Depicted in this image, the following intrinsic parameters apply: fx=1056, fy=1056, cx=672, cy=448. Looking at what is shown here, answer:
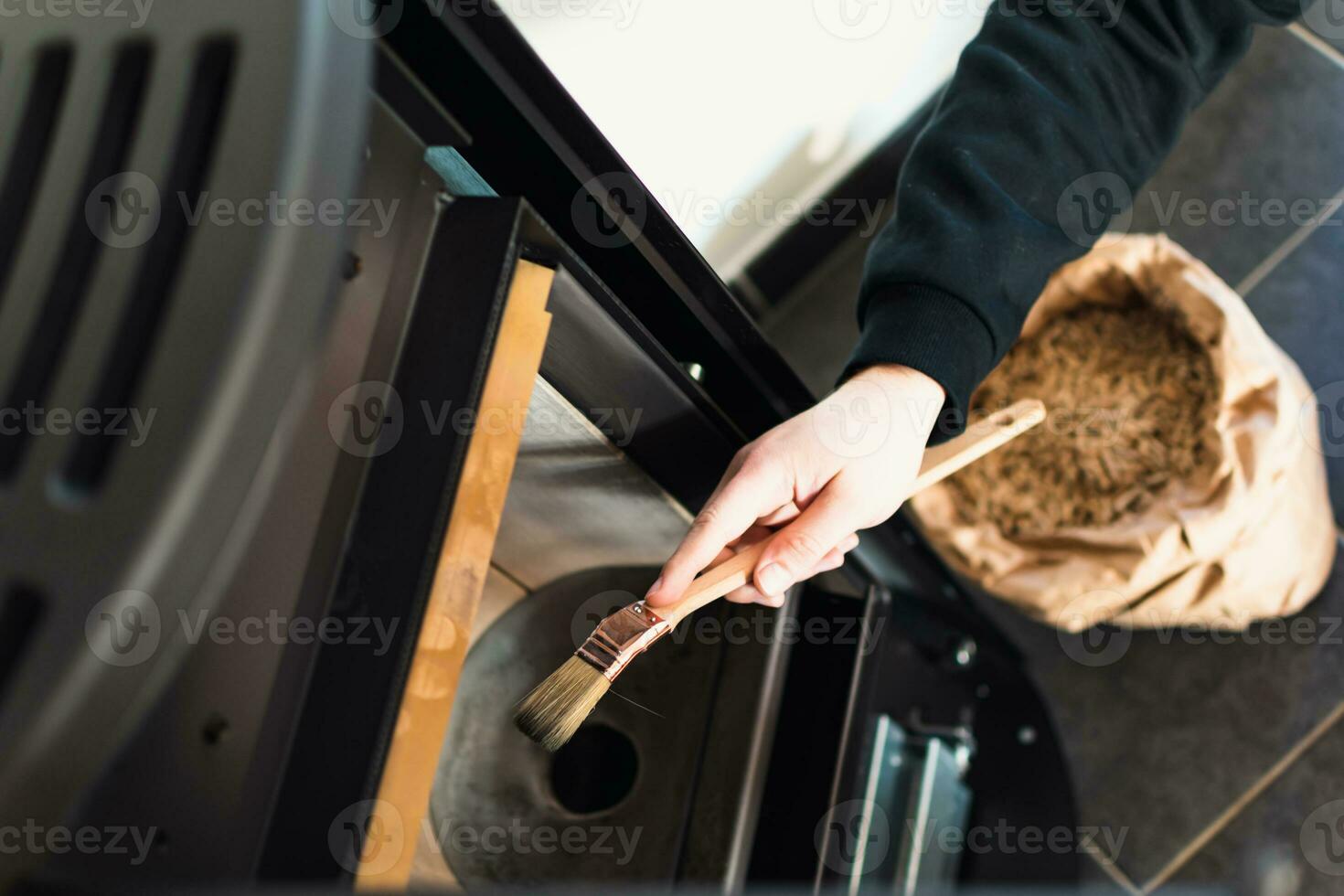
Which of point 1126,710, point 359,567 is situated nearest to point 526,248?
point 359,567

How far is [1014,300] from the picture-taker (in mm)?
793

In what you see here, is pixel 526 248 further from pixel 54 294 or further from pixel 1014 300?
pixel 1014 300

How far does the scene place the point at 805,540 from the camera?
647 millimetres

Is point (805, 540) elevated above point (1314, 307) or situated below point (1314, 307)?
below
